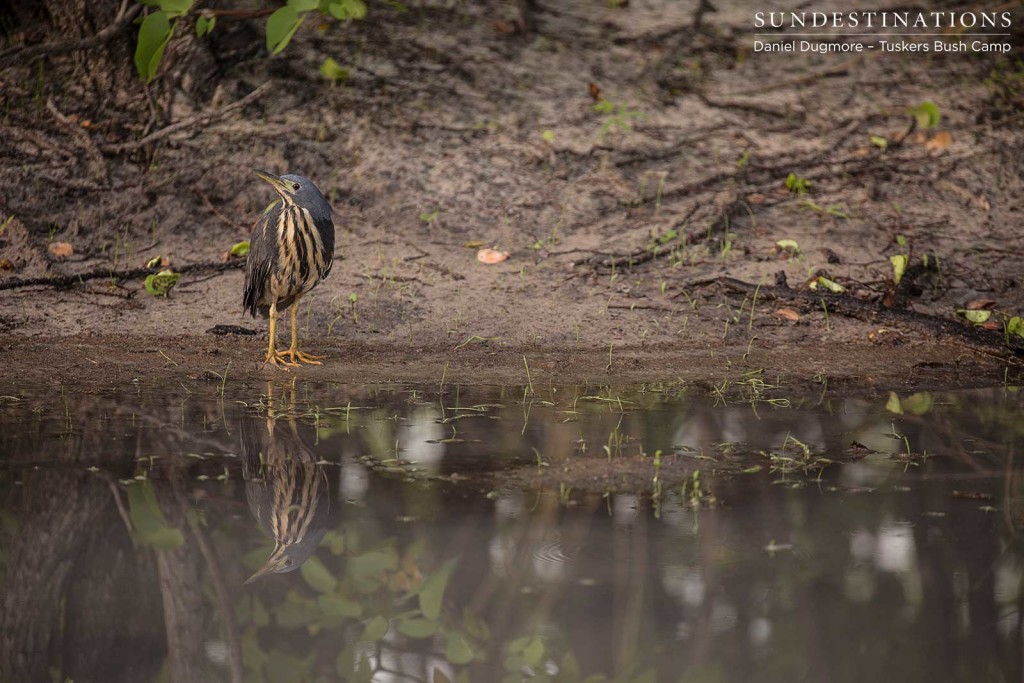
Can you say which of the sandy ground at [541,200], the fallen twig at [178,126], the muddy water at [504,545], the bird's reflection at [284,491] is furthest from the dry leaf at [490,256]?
the bird's reflection at [284,491]

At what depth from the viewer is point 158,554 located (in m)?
3.13

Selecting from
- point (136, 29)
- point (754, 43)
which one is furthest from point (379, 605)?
point (754, 43)

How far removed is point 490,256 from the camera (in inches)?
298

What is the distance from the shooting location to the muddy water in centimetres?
263

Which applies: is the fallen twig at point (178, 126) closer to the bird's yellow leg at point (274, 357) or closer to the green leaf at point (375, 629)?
the bird's yellow leg at point (274, 357)

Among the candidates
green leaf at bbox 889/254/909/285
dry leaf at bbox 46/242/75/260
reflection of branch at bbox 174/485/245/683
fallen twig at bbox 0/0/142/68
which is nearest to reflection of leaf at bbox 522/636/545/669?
reflection of branch at bbox 174/485/245/683

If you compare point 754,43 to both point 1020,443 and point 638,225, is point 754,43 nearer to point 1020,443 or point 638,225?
point 638,225

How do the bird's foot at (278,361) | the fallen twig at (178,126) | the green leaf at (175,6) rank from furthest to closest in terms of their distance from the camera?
the fallen twig at (178,126) < the green leaf at (175,6) < the bird's foot at (278,361)

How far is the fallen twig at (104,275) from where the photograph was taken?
22.6 feet

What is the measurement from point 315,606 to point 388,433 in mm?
1689

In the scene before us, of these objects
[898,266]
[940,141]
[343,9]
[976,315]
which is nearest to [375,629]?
[343,9]

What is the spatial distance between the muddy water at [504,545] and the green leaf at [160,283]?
7.18 ft

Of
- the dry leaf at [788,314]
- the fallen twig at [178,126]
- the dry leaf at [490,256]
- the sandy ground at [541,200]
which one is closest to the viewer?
the sandy ground at [541,200]

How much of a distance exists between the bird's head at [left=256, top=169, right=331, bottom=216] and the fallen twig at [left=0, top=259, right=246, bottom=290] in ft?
4.74
